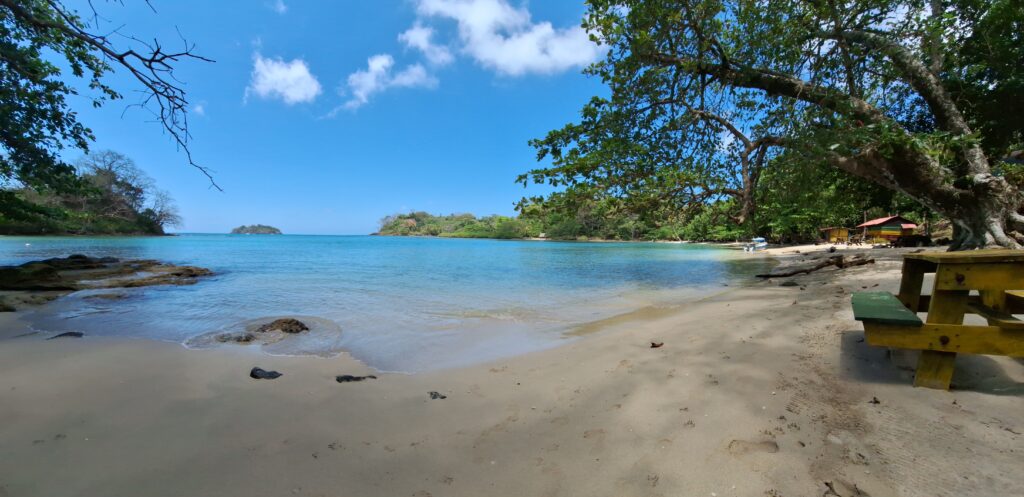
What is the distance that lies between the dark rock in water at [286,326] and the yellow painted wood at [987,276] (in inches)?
310

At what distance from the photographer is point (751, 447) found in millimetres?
2221

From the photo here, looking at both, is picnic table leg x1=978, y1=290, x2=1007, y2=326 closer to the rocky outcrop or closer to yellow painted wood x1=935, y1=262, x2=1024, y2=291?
yellow painted wood x1=935, y1=262, x2=1024, y2=291

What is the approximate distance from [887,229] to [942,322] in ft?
132

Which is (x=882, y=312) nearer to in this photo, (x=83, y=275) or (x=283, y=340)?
(x=283, y=340)

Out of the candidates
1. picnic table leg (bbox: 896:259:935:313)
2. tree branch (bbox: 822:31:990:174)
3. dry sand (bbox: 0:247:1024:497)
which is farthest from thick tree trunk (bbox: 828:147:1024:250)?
dry sand (bbox: 0:247:1024:497)

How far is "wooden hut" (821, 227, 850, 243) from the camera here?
37875 mm

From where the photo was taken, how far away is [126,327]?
669 cm

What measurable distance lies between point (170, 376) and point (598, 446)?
15.5ft

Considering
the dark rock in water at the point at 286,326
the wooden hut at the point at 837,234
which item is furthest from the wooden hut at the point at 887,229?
the dark rock in water at the point at 286,326

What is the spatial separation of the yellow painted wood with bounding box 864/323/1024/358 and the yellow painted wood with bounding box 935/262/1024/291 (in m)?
0.29

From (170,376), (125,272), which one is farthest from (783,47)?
(125,272)

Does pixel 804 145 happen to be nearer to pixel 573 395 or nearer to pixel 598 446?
pixel 573 395

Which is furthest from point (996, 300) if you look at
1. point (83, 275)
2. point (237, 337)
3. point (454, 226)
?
point (454, 226)

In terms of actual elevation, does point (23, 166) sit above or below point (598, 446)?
above
